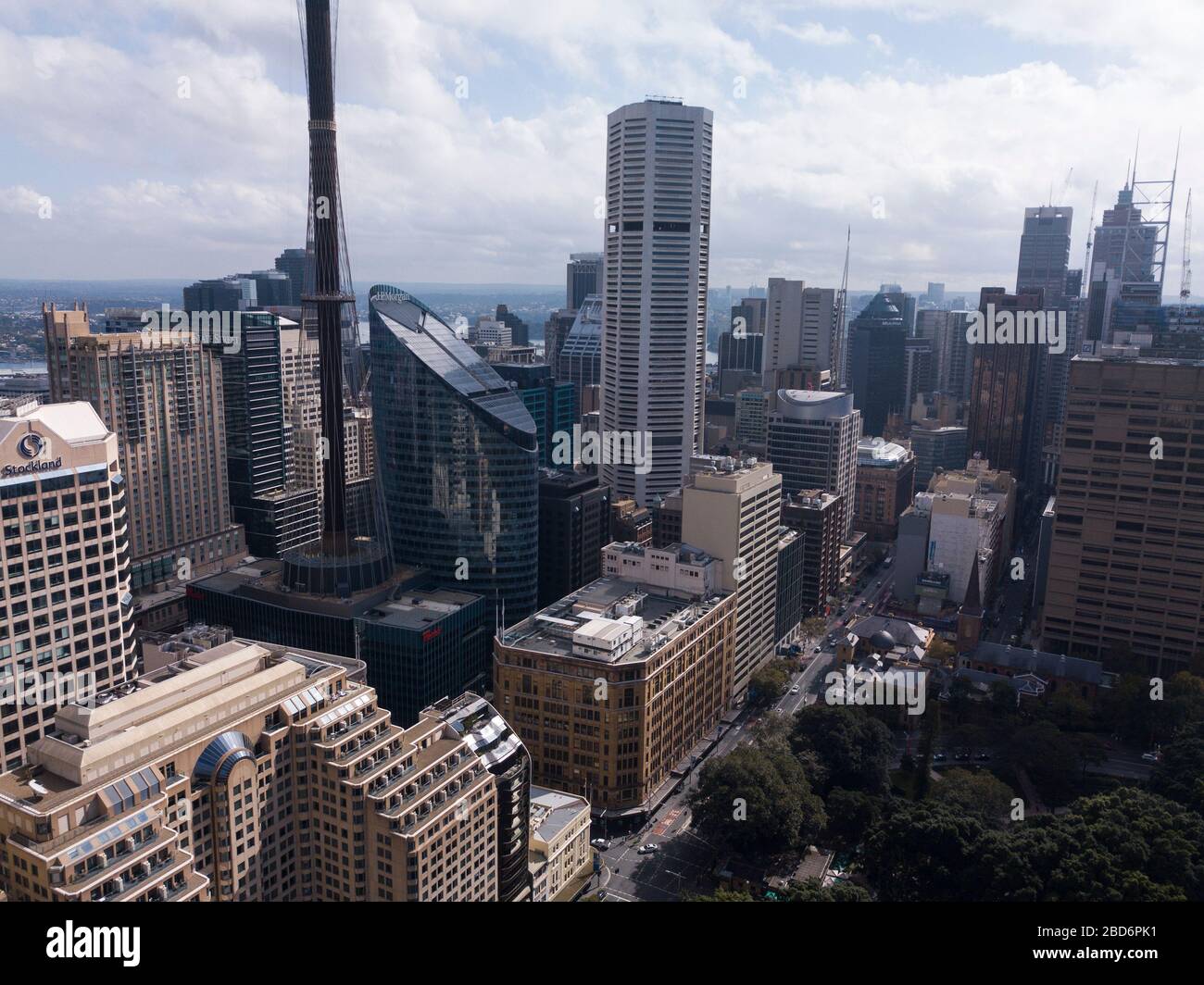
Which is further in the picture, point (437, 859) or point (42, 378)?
point (42, 378)

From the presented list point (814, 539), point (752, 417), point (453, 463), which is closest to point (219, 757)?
point (453, 463)

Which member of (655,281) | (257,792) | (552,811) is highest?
(655,281)

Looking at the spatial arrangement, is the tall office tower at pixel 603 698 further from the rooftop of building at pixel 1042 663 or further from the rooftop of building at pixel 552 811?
the rooftop of building at pixel 1042 663

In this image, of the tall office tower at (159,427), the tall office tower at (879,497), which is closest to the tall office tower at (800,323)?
the tall office tower at (879,497)
